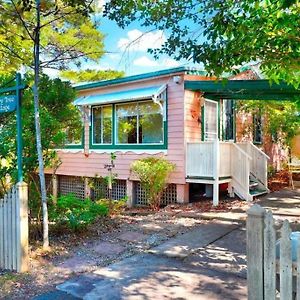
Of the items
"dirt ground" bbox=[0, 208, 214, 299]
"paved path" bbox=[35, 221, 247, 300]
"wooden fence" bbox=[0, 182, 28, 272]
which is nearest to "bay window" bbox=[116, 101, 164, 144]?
"dirt ground" bbox=[0, 208, 214, 299]

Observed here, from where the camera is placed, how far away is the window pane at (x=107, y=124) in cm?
1288

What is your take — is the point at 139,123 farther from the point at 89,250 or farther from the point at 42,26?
the point at 89,250

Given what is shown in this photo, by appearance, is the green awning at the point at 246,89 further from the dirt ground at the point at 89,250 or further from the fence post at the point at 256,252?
the fence post at the point at 256,252

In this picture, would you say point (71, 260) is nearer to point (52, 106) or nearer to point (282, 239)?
point (52, 106)

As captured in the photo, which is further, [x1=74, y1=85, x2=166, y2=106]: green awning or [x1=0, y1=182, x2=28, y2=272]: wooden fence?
[x1=74, y1=85, x2=166, y2=106]: green awning

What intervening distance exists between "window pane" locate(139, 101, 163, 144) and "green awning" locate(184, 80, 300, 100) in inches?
58.2

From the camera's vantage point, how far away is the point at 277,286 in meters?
2.74

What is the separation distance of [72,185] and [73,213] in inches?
330

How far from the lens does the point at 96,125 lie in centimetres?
1342

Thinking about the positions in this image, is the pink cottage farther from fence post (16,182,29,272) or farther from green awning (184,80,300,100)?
fence post (16,182,29,272)

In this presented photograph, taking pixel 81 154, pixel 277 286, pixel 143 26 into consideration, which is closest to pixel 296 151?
pixel 81 154

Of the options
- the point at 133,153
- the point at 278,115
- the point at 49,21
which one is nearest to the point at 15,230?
the point at 49,21

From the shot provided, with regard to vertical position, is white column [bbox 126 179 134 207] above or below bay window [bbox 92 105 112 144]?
below

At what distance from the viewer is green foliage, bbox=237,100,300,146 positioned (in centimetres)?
1310
